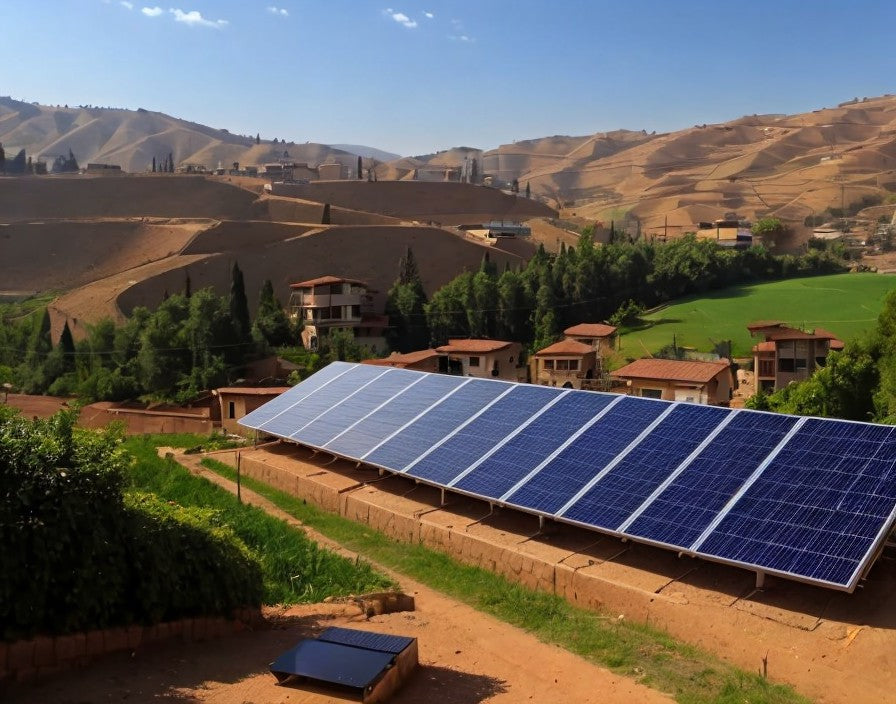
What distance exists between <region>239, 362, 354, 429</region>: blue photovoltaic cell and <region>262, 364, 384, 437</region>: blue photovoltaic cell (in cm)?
27

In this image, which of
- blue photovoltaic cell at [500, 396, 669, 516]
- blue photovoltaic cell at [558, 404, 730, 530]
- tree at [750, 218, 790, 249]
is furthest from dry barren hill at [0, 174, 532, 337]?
blue photovoltaic cell at [558, 404, 730, 530]

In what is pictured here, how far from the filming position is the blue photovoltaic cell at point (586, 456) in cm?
1384

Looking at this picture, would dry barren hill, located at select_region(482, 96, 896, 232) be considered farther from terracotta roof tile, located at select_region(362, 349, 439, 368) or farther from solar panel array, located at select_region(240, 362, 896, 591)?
solar panel array, located at select_region(240, 362, 896, 591)

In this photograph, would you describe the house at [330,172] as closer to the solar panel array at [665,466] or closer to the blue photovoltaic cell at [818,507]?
the solar panel array at [665,466]

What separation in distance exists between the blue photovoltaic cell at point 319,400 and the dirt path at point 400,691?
10.3 meters

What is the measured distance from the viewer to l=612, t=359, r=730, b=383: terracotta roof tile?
3122 centimetres

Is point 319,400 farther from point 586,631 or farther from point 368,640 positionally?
point 368,640

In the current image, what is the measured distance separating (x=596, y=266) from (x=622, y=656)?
45.7 m

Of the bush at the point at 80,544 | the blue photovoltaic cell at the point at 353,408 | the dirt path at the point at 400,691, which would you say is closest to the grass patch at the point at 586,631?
the dirt path at the point at 400,691

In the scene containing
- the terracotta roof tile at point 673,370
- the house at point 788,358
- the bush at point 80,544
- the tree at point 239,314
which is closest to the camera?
the bush at point 80,544

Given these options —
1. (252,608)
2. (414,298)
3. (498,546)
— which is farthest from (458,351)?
(252,608)

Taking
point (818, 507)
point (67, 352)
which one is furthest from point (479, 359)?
point (818, 507)

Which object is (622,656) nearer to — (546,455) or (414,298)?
(546,455)

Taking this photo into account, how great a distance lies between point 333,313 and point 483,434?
32011mm
